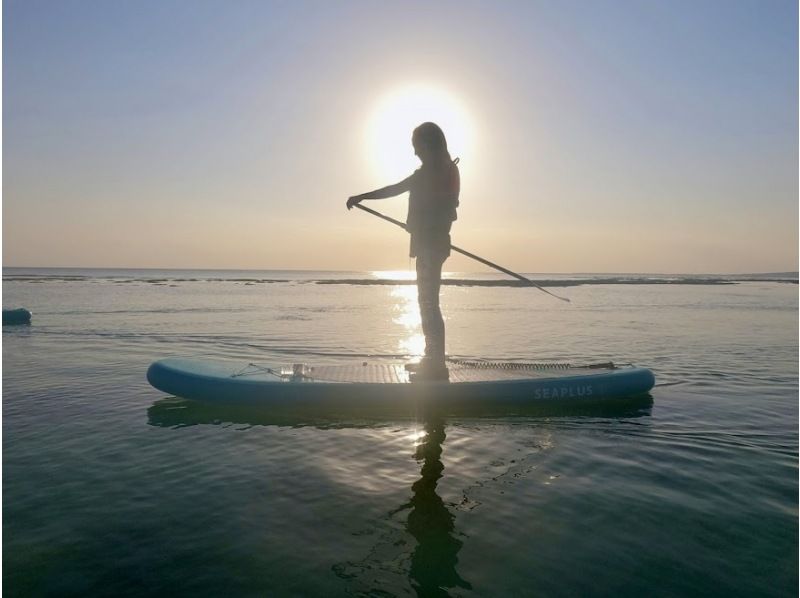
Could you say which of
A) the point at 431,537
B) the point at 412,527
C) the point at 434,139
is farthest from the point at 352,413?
the point at 434,139

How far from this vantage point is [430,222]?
29.5 feet

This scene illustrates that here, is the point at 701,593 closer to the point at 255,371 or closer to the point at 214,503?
the point at 214,503

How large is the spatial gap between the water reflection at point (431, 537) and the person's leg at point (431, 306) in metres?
2.76

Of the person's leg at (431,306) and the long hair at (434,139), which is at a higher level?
the long hair at (434,139)

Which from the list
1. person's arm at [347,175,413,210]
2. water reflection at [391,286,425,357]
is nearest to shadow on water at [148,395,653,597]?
person's arm at [347,175,413,210]

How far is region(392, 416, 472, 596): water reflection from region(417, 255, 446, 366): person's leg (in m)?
2.76

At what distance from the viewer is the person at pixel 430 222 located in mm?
8812

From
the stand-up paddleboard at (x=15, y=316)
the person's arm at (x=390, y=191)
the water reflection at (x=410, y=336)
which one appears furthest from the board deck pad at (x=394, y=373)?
the stand-up paddleboard at (x=15, y=316)

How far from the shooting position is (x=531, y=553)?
173 inches

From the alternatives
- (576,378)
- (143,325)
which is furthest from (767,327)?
(143,325)

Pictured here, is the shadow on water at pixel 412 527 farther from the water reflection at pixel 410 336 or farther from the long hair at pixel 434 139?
the water reflection at pixel 410 336

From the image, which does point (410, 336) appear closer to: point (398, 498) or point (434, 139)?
point (434, 139)

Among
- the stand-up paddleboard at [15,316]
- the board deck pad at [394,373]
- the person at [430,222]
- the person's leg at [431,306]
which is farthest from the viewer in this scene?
the stand-up paddleboard at [15,316]

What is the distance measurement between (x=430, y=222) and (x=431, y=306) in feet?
4.63
